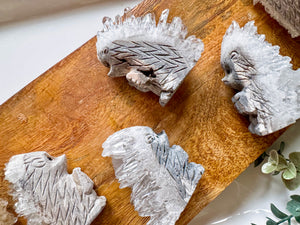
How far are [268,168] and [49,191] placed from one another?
40.3 inches

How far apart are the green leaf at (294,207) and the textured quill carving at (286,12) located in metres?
0.83

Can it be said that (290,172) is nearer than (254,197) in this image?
Yes

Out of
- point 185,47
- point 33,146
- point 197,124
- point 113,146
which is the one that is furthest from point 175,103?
point 33,146

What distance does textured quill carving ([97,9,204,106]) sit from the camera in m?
1.30

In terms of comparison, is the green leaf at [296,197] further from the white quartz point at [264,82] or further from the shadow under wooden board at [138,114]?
the white quartz point at [264,82]

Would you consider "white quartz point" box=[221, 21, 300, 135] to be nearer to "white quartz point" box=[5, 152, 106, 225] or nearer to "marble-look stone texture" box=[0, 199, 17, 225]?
"white quartz point" box=[5, 152, 106, 225]

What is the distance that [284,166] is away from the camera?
1488 millimetres

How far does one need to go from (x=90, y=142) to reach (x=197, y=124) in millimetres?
520

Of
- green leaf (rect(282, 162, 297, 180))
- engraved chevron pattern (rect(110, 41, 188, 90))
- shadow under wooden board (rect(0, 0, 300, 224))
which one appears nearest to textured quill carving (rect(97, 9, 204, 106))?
engraved chevron pattern (rect(110, 41, 188, 90))

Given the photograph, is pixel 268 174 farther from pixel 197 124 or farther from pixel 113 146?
pixel 113 146

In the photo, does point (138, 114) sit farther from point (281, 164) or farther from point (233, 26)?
point (281, 164)

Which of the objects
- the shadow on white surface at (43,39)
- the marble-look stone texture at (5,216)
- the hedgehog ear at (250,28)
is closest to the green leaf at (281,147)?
the hedgehog ear at (250,28)

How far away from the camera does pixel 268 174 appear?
5.28ft

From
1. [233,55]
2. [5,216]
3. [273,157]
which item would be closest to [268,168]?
[273,157]
